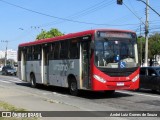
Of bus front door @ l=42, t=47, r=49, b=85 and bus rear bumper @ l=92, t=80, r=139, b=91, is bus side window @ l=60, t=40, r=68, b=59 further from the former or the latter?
bus rear bumper @ l=92, t=80, r=139, b=91

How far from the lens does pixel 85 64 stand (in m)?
17.9

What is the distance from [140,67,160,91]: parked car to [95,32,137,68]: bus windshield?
111 inches

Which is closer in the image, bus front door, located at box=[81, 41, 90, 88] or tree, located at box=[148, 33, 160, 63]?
bus front door, located at box=[81, 41, 90, 88]

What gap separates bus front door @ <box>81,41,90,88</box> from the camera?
695 inches

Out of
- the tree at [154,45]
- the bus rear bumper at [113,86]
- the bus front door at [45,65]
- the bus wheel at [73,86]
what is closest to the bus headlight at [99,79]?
the bus rear bumper at [113,86]

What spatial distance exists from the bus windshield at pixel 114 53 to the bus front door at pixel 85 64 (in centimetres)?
65

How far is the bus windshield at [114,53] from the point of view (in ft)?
56.4

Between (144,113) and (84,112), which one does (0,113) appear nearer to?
(84,112)

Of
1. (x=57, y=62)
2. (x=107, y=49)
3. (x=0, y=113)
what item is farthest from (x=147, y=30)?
(x=0, y=113)

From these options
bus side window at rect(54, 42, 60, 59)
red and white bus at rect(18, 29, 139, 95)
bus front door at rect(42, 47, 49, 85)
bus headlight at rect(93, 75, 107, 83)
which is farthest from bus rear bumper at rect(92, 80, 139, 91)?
bus front door at rect(42, 47, 49, 85)

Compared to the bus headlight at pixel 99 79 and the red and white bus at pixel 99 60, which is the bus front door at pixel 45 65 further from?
the bus headlight at pixel 99 79

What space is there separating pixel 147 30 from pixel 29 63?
13667 millimetres

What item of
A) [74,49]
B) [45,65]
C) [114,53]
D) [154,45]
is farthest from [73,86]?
[154,45]

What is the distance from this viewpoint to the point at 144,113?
12648 mm
